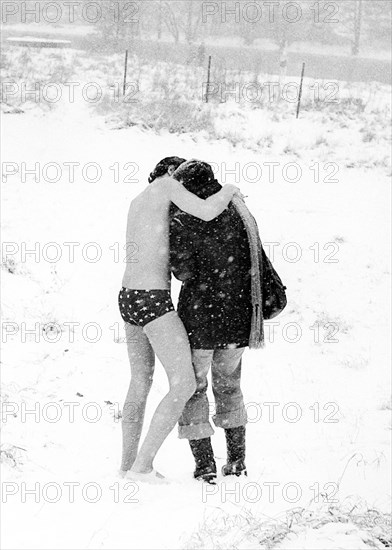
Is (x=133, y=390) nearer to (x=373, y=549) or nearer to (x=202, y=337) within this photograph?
(x=202, y=337)

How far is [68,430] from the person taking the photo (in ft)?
18.6

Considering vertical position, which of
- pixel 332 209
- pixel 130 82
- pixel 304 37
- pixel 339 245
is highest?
pixel 304 37

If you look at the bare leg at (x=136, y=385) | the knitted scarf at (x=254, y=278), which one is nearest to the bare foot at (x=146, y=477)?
the bare leg at (x=136, y=385)

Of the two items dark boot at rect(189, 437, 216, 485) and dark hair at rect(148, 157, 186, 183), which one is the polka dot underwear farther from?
dark boot at rect(189, 437, 216, 485)

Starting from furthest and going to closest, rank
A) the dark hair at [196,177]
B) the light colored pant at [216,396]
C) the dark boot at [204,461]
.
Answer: the dark boot at [204,461] < the light colored pant at [216,396] < the dark hair at [196,177]

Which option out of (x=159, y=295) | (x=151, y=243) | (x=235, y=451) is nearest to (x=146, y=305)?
(x=159, y=295)

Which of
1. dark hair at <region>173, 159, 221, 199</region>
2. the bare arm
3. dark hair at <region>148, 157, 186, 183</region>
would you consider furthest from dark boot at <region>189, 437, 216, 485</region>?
dark hair at <region>148, 157, 186, 183</region>

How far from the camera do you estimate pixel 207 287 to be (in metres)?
4.19

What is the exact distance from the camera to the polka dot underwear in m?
→ 4.07

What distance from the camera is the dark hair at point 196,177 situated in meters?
4.13

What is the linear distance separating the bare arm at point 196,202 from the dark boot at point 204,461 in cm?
139

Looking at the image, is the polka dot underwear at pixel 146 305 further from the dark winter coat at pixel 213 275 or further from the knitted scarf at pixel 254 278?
the knitted scarf at pixel 254 278

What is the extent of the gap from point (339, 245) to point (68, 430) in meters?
5.92

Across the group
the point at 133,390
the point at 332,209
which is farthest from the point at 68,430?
the point at 332,209
